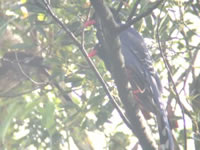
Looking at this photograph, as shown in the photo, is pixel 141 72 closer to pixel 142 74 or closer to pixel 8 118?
pixel 142 74

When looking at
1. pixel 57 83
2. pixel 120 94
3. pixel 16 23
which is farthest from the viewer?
pixel 16 23

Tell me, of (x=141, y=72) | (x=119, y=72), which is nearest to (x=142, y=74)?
(x=141, y=72)

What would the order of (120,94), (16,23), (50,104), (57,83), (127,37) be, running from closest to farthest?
(120,94)
(50,104)
(57,83)
(16,23)
(127,37)

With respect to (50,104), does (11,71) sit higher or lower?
higher

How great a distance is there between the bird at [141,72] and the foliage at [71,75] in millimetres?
92

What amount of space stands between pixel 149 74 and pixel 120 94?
0.78 m

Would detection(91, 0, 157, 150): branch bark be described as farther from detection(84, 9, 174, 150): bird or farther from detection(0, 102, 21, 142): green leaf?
detection(0, 102, 21, 142): green leaf

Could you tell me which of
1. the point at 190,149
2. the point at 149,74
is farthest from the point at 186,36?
the point at 190,149

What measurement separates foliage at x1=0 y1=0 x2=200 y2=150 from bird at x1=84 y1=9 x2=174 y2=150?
0.30 feet

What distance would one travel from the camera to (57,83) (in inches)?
116

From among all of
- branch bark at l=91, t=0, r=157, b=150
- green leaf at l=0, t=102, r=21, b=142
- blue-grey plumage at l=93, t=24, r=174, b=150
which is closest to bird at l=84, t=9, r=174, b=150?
blue-grey plumage at l=93, t=24, r=174, b=150

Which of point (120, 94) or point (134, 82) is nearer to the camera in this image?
point (120, 94)

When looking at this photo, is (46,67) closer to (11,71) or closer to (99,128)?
(11,71)

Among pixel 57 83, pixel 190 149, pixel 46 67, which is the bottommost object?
pixel 190 149
